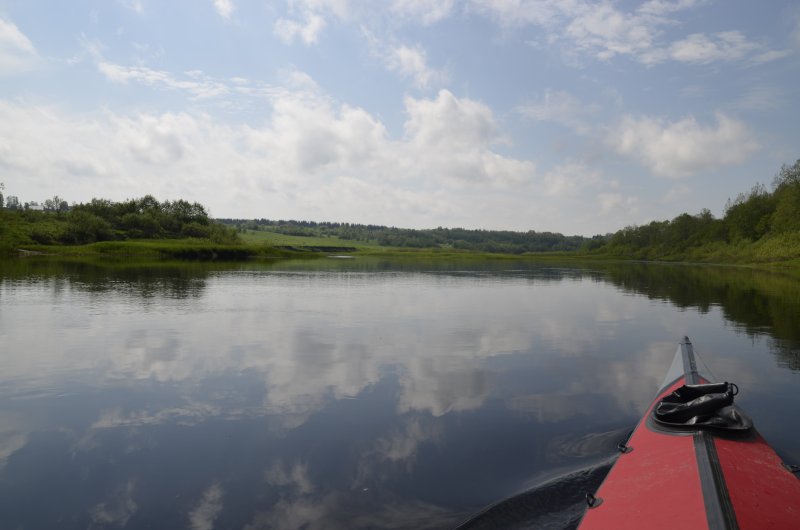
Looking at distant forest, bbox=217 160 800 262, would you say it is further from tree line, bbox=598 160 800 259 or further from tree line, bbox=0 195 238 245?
tree line, bbox=0 195 238 245

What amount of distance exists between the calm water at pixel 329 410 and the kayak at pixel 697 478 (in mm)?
1448

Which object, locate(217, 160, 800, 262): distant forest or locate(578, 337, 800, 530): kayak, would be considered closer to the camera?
locate(578, 337, 800, 530): kayak

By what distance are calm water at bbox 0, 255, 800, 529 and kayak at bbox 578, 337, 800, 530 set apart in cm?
145

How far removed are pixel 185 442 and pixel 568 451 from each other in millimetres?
8034

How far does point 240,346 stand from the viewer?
20031 millimetres

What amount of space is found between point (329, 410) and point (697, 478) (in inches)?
332

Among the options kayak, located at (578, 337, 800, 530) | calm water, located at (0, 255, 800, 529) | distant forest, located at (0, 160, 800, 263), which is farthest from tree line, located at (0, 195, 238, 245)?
kayak, located at (578, 337, 800, 530)

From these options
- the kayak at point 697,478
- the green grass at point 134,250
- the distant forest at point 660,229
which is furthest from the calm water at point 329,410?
the distant forest at point 660,229

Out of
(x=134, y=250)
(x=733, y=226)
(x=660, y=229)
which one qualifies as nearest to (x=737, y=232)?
(x=733, y=226)

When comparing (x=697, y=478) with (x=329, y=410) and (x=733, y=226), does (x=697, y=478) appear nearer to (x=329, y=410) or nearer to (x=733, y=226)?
(x=329, y=410)

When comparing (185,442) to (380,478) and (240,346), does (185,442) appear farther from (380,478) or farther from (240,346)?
(240,346)

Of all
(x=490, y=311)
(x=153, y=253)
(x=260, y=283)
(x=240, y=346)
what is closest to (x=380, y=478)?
(x=240, y=346)

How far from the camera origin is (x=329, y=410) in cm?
1256

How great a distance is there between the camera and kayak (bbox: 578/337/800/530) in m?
5.48
